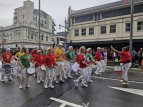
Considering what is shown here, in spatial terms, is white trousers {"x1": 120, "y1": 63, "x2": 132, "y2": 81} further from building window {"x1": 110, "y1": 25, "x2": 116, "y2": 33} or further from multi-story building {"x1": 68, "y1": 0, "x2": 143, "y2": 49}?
building window {"x1": 110, "y1": 25, "x2": 116, "y2": 33}

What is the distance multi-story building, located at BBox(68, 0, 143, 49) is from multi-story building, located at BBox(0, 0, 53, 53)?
17.6 metres

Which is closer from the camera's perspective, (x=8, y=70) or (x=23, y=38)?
(x=8, y=70)

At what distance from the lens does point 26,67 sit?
5.58 metres

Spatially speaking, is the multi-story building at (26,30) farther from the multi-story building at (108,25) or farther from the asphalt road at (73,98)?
the asphalt road at (73,98)

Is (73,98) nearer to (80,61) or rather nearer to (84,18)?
(80,61)

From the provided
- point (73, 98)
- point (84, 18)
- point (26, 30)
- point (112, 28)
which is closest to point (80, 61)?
point (73, 98)

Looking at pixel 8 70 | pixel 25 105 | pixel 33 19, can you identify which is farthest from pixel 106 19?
pixel 33 19

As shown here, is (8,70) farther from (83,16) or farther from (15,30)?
(15,30)

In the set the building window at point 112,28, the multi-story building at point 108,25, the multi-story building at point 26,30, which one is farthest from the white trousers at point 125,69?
the multi-story building at point 26,30

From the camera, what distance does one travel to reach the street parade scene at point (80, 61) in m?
4.51

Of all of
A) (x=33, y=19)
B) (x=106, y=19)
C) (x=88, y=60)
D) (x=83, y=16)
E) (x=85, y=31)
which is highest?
(x=33, y=19)

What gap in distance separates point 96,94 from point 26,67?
358 centimetres

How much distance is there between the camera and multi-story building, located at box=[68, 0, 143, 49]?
19.5m

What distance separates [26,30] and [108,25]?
94.1 ft
